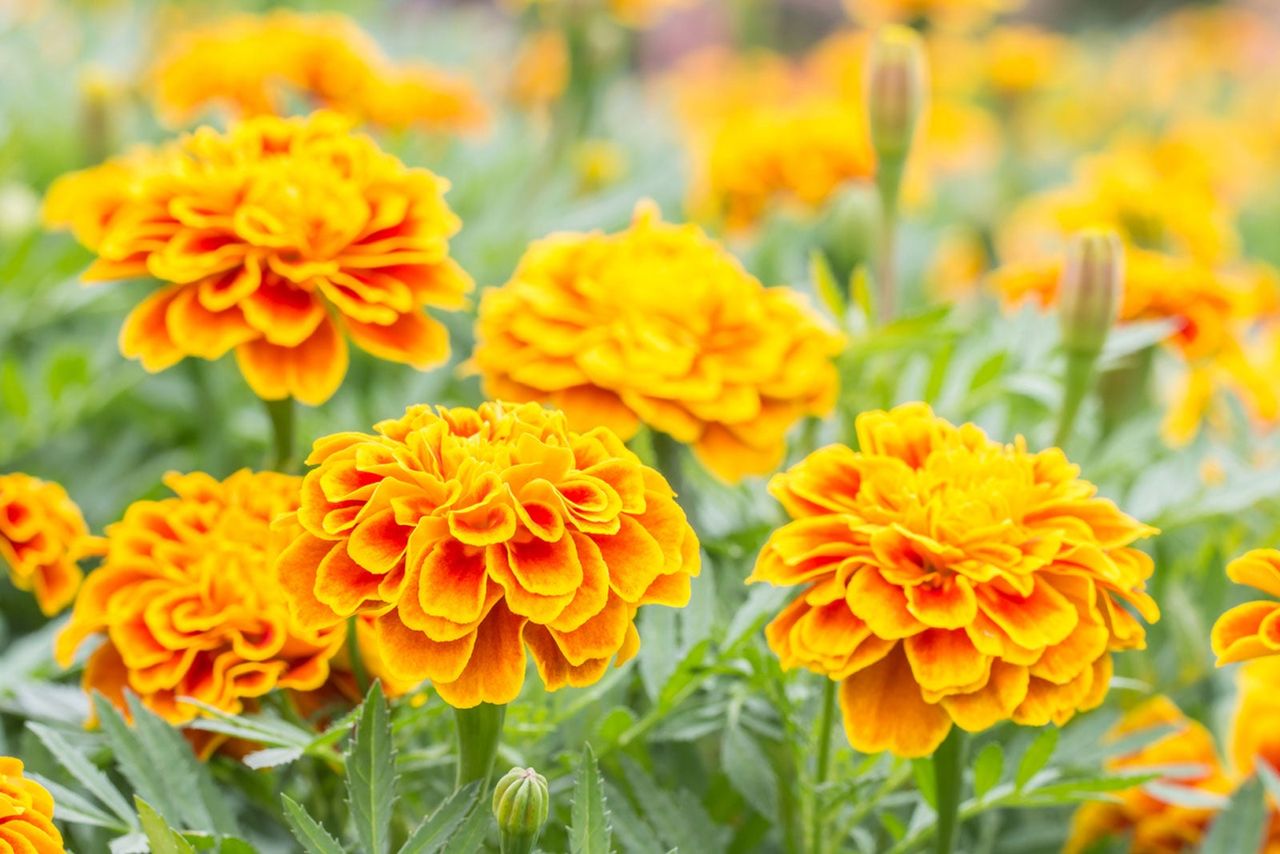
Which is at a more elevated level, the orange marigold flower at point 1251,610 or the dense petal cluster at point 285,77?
the orange marigold flower at point 1251,610

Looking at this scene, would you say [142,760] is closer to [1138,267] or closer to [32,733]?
[32,733]

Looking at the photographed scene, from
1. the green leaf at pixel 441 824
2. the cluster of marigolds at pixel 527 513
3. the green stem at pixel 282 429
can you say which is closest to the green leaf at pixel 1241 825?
the cluster of marigolds at pixel 527 513

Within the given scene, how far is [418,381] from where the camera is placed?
1.11 metres

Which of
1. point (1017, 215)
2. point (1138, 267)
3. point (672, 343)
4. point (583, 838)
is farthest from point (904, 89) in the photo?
point (1017, 215)

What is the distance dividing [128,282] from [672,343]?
49 centimetres

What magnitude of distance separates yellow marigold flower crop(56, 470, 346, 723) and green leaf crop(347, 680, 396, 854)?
0.06 m

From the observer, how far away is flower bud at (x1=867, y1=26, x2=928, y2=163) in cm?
98

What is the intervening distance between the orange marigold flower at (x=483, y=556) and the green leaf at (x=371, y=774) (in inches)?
1.8

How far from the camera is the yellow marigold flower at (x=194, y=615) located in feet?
2.06

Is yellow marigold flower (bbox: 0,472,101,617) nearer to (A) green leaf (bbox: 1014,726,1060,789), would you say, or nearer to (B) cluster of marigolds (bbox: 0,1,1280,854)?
(B) cluster of marigolds (bbox: 0,1,1280,854)

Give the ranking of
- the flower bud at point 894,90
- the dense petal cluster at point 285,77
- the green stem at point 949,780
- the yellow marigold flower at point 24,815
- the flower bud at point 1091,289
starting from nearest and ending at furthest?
the yellow marigold flower at point 24,815 < the green stem at point 949,780 < the flower bud at point 1091,289 < the flower bud at point 894,90 < the dense petal cluster at point 285,77

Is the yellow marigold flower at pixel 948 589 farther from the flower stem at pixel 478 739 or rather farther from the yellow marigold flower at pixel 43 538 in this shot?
the yellow marigold flower at pixel 43 538

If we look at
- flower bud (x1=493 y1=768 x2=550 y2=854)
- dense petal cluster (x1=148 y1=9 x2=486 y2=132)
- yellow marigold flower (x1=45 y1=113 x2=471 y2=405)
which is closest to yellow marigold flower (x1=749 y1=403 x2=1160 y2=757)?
flower bud (x1=493 y1=768 x2=550 y2=854)

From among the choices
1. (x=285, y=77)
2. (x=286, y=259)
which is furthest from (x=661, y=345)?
(x=285, y=77)
